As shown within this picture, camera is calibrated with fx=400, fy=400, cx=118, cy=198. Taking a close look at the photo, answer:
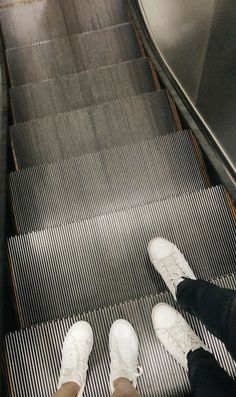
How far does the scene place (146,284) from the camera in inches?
103

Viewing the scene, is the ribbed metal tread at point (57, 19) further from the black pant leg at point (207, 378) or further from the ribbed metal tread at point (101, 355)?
the black pant leg at point (207, 378)

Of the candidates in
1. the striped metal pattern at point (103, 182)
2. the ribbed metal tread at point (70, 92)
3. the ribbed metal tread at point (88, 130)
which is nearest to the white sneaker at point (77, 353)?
the striped metal pattern at point (103, 182)

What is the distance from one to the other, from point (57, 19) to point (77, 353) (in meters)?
3.97

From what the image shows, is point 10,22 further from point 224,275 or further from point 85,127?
point 224,275

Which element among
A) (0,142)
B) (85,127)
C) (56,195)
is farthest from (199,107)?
(0,142)

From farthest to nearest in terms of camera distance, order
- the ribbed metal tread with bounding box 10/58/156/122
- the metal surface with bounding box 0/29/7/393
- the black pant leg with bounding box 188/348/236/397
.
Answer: the ribbed metal tread with bounding box 10/58/156/122
the metal surface with bounding box 0/29/7/393
the black pant leg with bounding box 188/348/236/397

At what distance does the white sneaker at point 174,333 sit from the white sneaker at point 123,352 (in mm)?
160

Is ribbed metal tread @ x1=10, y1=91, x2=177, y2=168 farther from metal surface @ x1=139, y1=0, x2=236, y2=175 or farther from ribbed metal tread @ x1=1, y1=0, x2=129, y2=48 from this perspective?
ribbed metal tread @ x1=1, y1=0, x2=129, y2=48

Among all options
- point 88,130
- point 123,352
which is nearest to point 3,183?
point 88,130

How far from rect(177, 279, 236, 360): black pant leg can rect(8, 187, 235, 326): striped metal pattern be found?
380mm

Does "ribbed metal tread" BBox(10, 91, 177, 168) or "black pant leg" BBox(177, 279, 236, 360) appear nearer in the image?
"black pant leg" BBox(177, 279, 236, 360)

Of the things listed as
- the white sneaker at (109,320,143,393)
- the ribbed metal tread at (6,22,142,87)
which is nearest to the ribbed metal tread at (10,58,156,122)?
the ribbed metal tread at (6,22,142,87)

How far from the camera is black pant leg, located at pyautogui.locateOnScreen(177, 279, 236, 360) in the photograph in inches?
70.6

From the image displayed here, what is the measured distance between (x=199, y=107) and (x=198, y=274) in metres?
1.31
